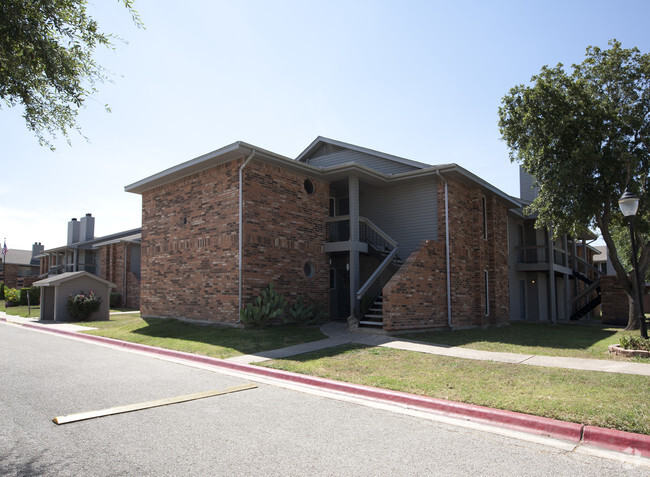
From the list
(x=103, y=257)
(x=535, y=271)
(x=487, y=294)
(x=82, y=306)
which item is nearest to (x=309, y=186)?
(x=487, y=294)

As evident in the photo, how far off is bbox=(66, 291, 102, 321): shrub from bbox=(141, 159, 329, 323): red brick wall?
4.08 meters

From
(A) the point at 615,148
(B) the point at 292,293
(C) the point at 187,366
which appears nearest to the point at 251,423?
(C) the point at 187,366

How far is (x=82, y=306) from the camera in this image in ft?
64.3

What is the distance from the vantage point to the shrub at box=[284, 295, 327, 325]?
14.4m

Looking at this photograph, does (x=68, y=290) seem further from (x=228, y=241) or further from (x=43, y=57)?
(x=43, y=57)

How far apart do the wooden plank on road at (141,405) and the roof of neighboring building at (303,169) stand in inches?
310

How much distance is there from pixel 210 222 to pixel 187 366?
6.22 metres

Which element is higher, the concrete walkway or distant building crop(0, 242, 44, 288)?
distant building crop(0, 242, 44, 288)

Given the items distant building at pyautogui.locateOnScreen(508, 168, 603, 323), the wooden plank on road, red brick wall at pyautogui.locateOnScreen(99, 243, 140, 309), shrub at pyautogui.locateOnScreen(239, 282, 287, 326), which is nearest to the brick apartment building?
shrub at pyautogui.locateOnScreen(239, 282, 287, 326)

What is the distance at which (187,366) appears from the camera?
369 inches

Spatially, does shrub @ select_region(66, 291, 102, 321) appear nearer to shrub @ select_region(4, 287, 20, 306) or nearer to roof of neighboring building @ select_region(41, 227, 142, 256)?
roof of neighboring building @ select_region(41, 227, 142, 256)

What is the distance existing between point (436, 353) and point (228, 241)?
710 cm

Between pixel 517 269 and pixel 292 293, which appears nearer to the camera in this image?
pixel 292 293

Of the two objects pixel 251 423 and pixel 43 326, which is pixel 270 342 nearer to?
pixel 251 423
